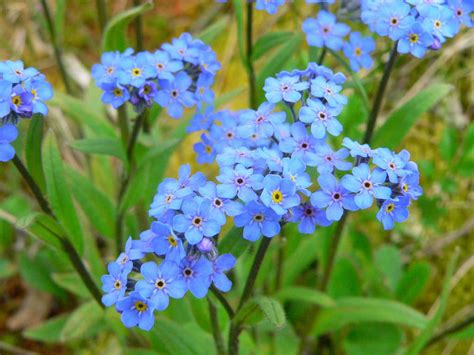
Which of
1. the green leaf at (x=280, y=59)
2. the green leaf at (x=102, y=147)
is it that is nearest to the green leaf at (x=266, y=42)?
the green leaf at (x=280, y=59)

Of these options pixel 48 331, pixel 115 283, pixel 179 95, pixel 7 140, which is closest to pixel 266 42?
pixel 179 95

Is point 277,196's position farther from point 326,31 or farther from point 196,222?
point 326,31

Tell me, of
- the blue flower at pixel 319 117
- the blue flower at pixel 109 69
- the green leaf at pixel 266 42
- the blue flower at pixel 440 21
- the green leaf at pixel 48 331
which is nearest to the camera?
the blue flower at pixel 319 117

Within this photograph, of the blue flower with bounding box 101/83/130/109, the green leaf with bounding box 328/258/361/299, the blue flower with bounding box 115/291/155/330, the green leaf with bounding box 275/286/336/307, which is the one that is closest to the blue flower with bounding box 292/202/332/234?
the blue flower with bounding box 115/291/155/330

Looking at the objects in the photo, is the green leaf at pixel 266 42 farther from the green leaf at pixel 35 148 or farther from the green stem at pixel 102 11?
the green leaf at pixel 35 148

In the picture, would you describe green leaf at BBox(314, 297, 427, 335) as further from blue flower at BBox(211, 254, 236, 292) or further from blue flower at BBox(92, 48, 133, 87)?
blue flower at BBox(92, 48, 133, 87)

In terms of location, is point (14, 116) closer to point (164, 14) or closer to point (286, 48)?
point (286, 48)
